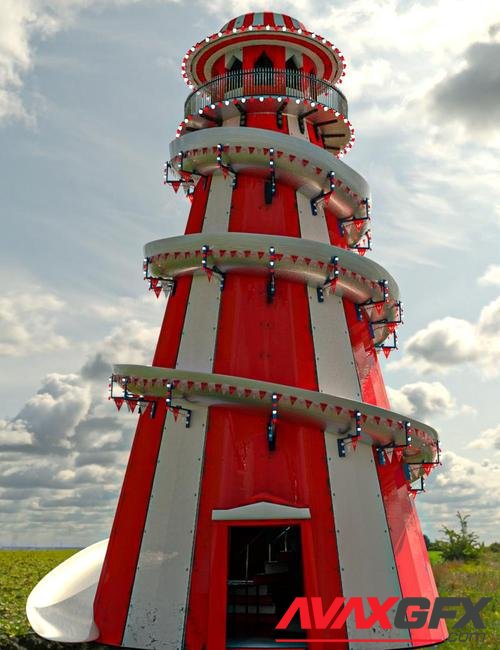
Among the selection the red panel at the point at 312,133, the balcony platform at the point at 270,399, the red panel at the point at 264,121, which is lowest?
the balcony platform at the point at 270,399

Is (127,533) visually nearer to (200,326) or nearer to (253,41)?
(200,326)

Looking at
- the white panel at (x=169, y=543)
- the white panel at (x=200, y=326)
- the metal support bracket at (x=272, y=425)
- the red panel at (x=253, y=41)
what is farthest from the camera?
the red panel at (x=253, y=41)

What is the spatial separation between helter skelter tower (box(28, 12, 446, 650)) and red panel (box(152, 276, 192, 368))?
6 cm

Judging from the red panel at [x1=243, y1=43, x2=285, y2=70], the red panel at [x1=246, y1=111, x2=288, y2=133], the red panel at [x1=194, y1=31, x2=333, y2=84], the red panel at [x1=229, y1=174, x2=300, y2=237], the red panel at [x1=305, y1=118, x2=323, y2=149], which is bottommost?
the red panel at [x1=229, y1=174, x2=300, y2=237]

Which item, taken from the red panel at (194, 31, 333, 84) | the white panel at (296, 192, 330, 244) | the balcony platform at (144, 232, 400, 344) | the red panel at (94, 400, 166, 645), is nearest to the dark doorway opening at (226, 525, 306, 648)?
the red panel at (94, 400, 166, 645)

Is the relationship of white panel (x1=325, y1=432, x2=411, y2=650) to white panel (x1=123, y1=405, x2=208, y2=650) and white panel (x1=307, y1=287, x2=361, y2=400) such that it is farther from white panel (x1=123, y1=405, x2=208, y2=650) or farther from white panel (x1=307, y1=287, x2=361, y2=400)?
white panel (x1=123, y1=405, x2=208, y2=650)

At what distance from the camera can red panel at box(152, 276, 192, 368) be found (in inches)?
691

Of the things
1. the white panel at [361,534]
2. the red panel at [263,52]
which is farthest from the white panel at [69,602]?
the red panel at [263,52]

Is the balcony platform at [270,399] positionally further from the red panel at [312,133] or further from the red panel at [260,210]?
the red panel at [312,133]

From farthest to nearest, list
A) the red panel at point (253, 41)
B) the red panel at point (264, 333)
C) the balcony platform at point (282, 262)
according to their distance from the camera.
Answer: the red panel at point (253, 41), the balcony platform at point (282, 262), the red panel at point (264, 333)

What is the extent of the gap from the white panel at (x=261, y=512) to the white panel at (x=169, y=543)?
3.12 ft

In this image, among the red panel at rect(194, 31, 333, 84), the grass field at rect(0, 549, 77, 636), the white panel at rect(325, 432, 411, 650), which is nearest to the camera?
the white panel at rect(325, 432, 411, 650)

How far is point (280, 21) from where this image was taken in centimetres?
2136

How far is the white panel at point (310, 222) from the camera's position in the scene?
18.6 meters
